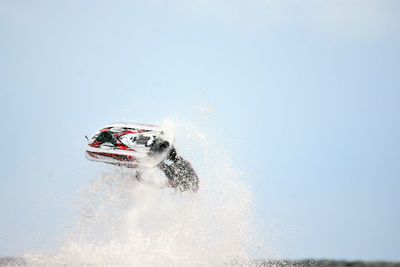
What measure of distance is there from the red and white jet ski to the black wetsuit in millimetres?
620

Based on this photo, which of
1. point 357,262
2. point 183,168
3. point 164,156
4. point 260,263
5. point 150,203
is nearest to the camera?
point 164,156

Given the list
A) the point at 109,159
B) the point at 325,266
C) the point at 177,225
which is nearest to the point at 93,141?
the point at 109,159

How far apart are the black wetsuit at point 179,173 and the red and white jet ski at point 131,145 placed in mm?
620

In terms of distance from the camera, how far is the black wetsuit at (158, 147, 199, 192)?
1471 centimetres

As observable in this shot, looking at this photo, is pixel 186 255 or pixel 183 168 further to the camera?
pixel 186 255

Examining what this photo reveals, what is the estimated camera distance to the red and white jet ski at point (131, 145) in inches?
548

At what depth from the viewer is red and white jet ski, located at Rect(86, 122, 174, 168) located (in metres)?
13.9

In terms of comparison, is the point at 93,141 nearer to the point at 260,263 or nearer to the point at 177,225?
the point at 177,225

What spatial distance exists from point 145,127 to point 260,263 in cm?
867

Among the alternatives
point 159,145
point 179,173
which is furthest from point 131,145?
point 179,173

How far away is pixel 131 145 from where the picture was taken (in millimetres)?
14117

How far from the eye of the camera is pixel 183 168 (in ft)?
49.5

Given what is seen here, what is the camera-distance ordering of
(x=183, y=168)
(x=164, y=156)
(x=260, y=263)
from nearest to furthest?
(x=164, y=156) → (x=183, y=168) → (x=260, y=263)

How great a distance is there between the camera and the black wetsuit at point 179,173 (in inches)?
579
